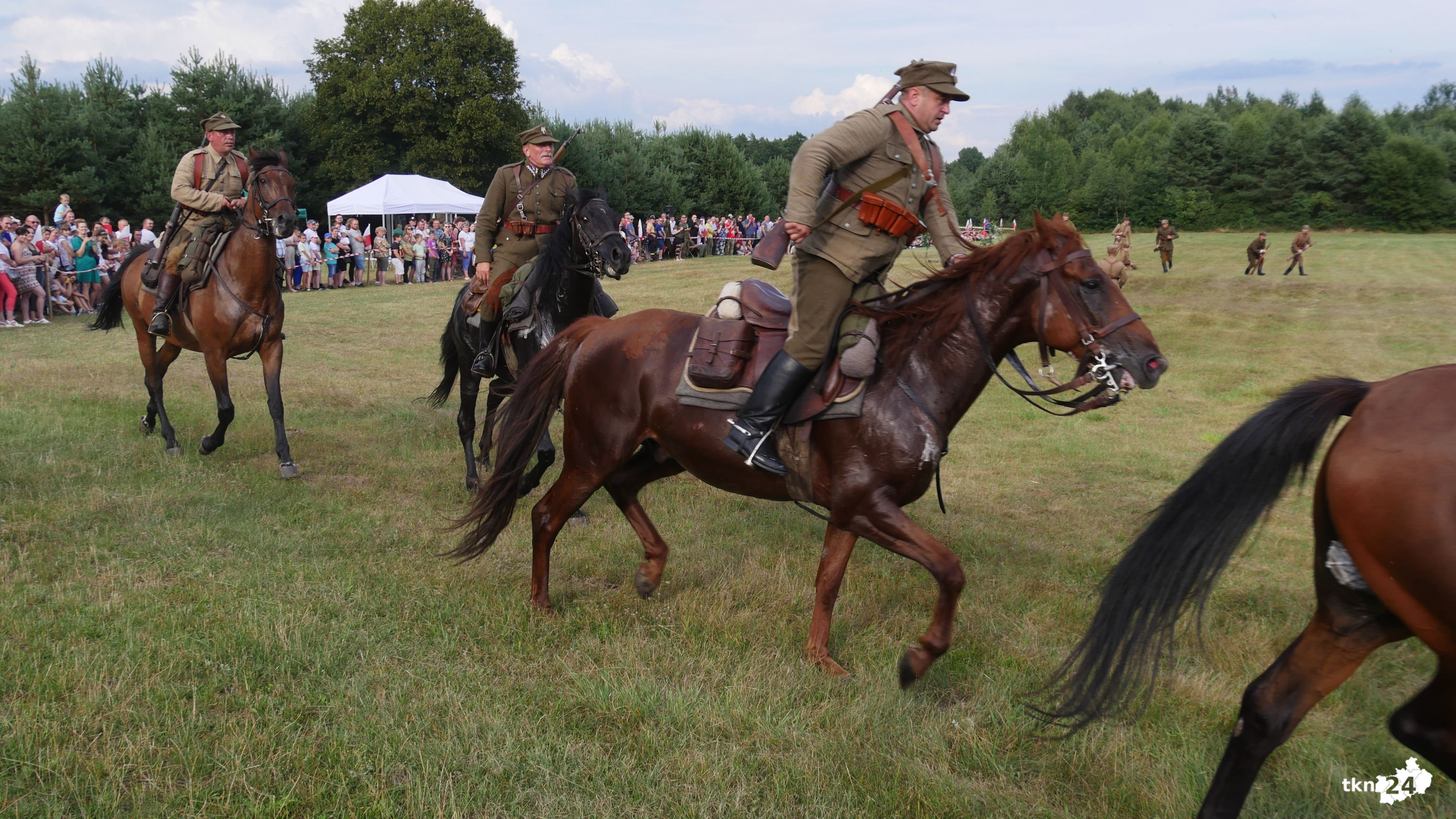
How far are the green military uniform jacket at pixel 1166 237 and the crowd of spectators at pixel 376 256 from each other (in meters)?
24.4

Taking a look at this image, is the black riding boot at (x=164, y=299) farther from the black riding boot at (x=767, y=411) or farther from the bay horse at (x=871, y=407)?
the black riding boot at (x=767, y=411)

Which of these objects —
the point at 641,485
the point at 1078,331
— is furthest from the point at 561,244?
the point at 1078,331

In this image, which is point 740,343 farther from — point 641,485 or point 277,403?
point 277,403

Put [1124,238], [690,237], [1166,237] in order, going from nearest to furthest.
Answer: [1124,238], [1166,237], [690,237]

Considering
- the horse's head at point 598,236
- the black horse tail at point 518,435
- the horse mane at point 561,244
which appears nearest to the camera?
the black horse tail at point 518,435

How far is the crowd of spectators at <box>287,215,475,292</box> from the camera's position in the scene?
30.4m

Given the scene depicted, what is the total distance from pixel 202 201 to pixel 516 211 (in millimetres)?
3175

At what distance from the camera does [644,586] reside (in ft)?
19.8

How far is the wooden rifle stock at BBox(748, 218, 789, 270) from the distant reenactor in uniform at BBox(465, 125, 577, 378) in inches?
145

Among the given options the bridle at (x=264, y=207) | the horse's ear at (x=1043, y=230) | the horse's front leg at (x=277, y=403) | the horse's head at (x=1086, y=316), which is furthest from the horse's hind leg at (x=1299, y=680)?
the bridle at (x=264, y=207)

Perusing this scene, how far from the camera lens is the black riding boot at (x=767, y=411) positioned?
16.5 feet

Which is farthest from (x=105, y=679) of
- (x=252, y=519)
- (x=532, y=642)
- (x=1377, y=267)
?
(x=1377, y=267)

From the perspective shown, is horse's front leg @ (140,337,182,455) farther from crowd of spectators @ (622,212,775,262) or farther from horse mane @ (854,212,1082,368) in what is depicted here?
crowd of spectators @ (622,212,775,262)

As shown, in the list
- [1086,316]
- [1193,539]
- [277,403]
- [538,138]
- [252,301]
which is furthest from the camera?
[252,301]
